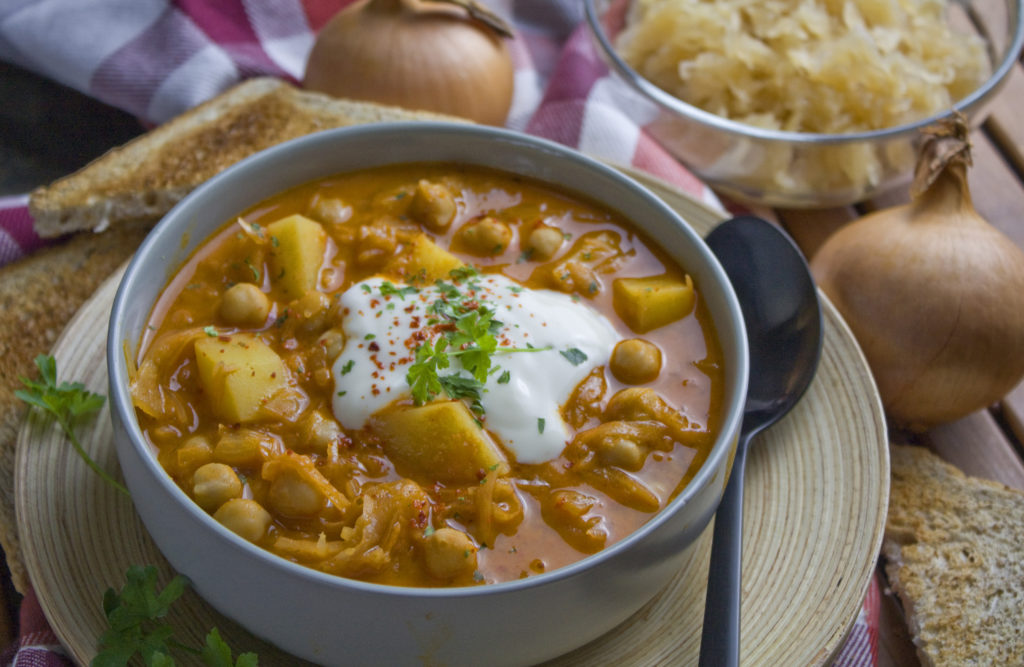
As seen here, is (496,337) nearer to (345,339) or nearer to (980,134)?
(345,339)

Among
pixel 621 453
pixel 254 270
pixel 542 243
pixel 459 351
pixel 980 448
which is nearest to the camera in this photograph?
pixel 621 453

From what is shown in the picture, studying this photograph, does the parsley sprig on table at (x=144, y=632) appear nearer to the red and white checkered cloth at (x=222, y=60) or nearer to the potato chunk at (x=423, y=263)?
the potato chunk at (x=423, y=263)

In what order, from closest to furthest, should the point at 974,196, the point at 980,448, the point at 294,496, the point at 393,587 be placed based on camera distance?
1. the point at 393,587
2. the point at 294,496
3. the point at 980,448
4. the point at 974,196

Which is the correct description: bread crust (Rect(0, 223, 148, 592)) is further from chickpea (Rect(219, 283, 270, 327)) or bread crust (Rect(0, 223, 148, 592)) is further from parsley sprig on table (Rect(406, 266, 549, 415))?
parsley sprig on table (Rect(406, 266, 549, 415))

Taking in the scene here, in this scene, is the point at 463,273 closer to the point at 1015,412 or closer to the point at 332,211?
the point at 332,211

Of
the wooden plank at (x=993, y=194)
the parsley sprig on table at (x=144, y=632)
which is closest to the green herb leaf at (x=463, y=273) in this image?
the parsley sprig on table at (x=144, y=632)

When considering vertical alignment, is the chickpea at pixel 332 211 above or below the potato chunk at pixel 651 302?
below

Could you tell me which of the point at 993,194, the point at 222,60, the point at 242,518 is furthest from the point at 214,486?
the point at 993,194

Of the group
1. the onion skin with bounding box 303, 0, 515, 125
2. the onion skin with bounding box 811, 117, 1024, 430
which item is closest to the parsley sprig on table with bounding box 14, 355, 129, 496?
the onion skin with bounding box 303, 0, 515, 125
